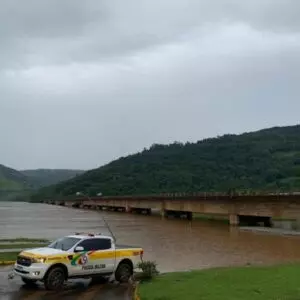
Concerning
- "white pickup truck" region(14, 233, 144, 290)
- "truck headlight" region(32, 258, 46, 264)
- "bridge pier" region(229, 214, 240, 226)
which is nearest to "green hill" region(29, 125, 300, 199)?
"bridge pier" region(229, 214, 240, 226)

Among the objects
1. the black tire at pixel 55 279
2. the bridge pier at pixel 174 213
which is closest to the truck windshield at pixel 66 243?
the black tire at pixel 55 279

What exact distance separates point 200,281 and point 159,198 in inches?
3738

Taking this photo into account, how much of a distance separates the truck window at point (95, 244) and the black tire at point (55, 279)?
4.56 ft

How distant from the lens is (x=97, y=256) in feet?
68.3

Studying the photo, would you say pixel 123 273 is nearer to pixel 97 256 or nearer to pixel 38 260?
pixel 97 256

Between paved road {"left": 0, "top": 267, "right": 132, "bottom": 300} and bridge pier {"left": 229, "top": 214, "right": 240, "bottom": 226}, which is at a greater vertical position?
bridge pier {"left": 229, "top": 214, "right": 240, "bottom": 226}

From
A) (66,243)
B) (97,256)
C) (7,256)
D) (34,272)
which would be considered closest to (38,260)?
(34,272)

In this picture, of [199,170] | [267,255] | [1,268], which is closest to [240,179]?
[199,170]

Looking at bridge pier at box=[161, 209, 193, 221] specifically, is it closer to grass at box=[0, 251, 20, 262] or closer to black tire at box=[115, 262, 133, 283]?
grass at box=[0, 251, 20, 262]

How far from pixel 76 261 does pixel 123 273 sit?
223cm

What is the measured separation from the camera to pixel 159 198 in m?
113

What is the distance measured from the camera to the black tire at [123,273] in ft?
70.3

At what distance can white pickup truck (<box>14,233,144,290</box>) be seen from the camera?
1917 centimetres

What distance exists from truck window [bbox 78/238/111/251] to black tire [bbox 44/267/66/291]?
4.56 feet
